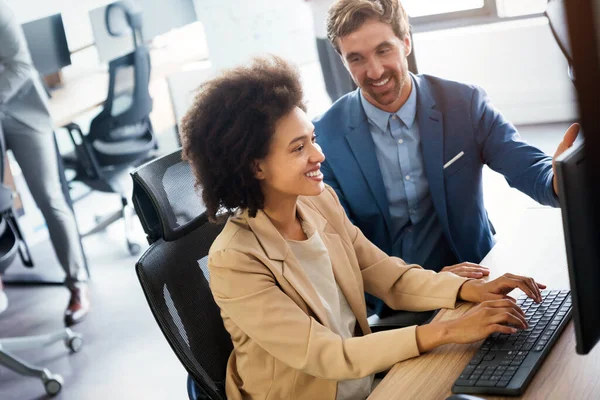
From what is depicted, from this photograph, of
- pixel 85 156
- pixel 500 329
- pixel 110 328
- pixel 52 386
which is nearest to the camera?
pixel 500 329

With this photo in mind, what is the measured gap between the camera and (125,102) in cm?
437

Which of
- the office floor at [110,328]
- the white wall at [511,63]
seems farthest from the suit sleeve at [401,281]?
the white wall at [511,63]

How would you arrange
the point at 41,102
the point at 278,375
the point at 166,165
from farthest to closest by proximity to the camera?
the point at 41,102 < the point at 166,165 < the point at 278,375

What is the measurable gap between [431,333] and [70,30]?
3.97m

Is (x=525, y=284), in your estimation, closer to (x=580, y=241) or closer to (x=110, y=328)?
(x=580, y=241)

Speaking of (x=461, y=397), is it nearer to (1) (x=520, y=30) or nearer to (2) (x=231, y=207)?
(2) (x=231, y=207)

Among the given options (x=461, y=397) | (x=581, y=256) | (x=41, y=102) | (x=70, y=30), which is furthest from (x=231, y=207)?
(x=70, y=30)

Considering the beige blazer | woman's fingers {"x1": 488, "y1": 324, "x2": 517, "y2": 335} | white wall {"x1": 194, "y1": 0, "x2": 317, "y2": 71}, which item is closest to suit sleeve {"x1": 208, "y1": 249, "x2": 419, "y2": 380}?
the beige blazer

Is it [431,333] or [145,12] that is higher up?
[145,12]

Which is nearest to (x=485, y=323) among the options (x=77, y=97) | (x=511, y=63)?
(x=77, y=97)

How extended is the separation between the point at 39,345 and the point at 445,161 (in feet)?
7.03

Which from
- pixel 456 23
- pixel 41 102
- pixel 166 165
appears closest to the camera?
pixel 166 165

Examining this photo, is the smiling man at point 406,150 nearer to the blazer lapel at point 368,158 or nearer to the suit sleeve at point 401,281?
the blazer lapel at point 368,158

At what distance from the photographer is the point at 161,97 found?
18.4 ft
